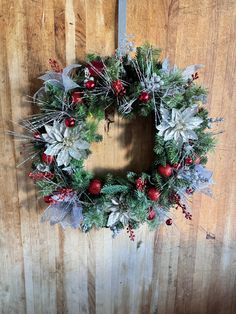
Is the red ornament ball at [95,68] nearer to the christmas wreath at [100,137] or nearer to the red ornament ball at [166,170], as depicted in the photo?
the christmas wreath at [100,137]

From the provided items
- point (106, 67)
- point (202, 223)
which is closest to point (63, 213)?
point (106, 67)

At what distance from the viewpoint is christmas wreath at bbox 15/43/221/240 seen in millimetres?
1081

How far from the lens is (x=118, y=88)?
1065 millimetres

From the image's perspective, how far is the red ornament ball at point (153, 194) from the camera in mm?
1143

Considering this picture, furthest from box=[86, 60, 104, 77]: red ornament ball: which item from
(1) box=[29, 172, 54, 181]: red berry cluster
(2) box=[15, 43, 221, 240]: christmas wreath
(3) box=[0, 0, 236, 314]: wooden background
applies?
(1) box=[29, 172, 54, 181]: red berry cluster

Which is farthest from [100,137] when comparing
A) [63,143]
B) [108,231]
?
[108,231]

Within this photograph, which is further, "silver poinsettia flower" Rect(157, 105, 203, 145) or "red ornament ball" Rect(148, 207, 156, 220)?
"red ornament ball" Rect(148, 207, 156, 220)

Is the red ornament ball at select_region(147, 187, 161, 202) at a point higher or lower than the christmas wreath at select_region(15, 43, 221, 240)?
lower

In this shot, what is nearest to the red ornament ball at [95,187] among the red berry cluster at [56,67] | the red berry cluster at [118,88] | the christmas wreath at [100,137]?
the christmas wreath at [100,137]

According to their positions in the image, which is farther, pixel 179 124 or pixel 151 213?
pixel 151 213

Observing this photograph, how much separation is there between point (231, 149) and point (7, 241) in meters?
1.08

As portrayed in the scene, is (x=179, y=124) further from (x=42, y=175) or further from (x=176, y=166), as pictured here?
(x=42, y=175)

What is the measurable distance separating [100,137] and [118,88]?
0.70 ft

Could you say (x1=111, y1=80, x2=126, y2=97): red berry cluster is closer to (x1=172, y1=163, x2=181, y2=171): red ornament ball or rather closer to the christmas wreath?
the christmas wreath
